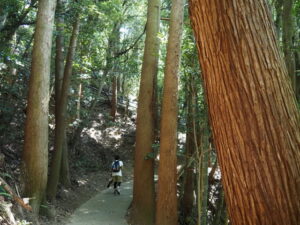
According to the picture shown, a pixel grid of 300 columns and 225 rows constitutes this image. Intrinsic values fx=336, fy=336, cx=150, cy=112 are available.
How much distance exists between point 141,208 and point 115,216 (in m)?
0.98

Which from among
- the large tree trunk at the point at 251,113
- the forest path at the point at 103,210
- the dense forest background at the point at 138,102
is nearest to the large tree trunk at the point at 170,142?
the dense forest background at the point at 138,102

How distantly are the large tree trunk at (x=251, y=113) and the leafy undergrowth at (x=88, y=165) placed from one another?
17.9 ft

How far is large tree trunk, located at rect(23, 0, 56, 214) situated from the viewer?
31.1 ft

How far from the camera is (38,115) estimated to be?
950 cm

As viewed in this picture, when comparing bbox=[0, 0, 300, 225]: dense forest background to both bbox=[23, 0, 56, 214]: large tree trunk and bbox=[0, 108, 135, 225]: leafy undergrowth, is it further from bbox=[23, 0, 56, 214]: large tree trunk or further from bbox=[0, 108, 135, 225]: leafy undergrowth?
bbox=[0, 108, 135, 225]: leafy undergrowth

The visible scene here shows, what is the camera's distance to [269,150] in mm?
1996

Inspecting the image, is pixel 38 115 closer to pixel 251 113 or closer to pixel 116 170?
pixel 116 170

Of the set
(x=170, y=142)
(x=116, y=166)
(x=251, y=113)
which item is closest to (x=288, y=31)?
(x=170, y=142)

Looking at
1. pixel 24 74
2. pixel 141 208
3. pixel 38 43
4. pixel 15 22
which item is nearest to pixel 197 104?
pixel 141 208

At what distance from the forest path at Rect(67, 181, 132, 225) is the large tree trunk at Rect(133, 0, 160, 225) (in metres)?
0.83

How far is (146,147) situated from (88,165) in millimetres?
8465

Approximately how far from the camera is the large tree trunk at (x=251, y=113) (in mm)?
1979

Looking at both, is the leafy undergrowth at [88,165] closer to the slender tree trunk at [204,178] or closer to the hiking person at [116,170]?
the hiking person at [116,170]

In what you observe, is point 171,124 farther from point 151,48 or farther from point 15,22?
point 15,22
